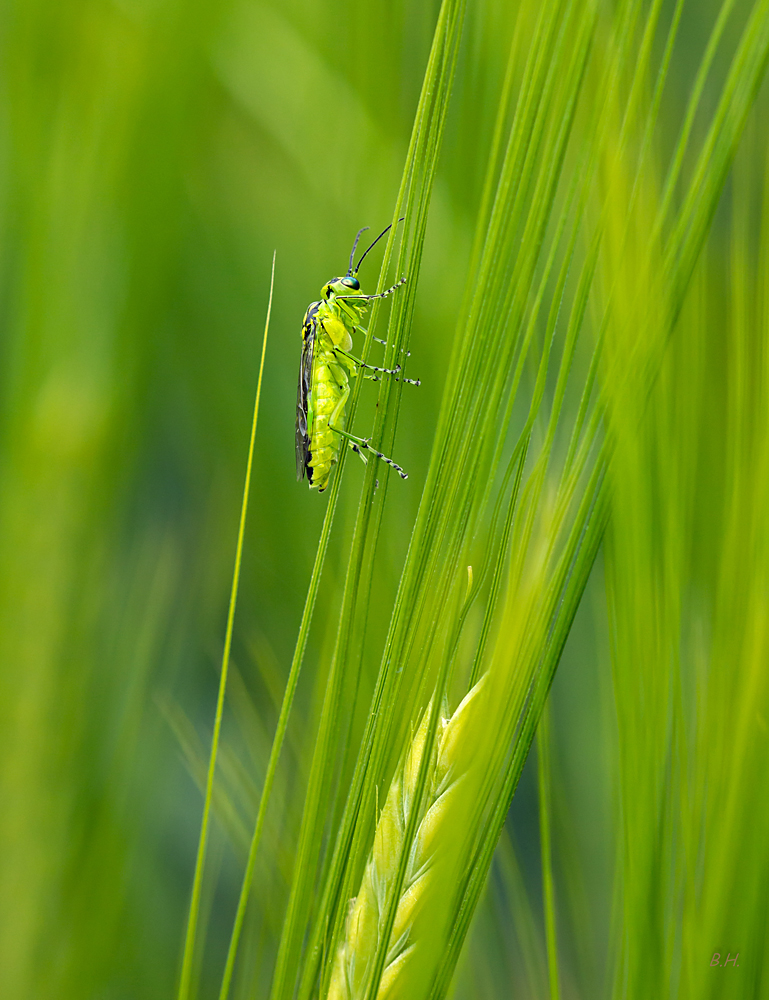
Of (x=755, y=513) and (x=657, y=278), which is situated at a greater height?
(x=657, y=278)

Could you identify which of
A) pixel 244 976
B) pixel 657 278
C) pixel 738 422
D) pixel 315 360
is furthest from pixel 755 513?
pixel 244 976

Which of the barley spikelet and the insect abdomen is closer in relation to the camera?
the barley spikelet

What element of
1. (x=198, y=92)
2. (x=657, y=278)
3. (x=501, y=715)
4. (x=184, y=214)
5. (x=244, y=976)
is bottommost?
(x=244, y=976)

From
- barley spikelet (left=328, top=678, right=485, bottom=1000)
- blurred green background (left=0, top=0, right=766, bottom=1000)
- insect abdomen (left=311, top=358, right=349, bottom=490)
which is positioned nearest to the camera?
barley spikelet (left=328, top=678, right=485, bottom=1000)

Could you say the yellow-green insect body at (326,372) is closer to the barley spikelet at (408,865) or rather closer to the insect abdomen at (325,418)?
the insect abdomen at (325,418)

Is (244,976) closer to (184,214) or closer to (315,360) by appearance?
(315,360)

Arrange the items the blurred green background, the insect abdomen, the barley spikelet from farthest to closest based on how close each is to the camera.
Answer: the insect abdomen, the blurred green background, the barley spikelet

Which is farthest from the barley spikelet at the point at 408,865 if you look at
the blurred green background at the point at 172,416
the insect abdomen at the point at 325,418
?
the insect abdomen at the point at 325,418

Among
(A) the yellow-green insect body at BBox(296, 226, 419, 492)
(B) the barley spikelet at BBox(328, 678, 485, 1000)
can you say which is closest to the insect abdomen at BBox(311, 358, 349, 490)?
(A) the yellow-green insect body at BBox(296, 226, 419, 492)

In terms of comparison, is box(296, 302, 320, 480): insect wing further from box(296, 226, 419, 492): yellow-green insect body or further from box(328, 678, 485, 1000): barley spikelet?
box(328, 678, 485, 1000): barley spikelet
